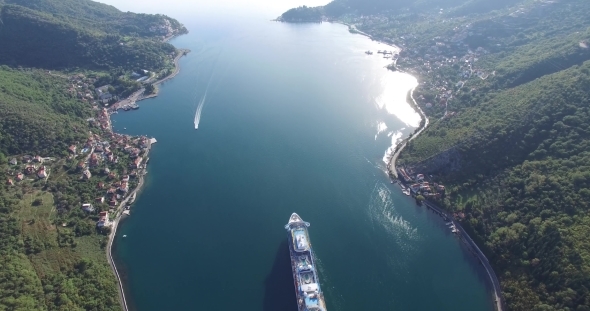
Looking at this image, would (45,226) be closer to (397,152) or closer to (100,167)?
(100,167)

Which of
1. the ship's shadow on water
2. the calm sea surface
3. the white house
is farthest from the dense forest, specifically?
the ship's shadow on water

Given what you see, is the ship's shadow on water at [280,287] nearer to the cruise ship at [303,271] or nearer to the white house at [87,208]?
the cruise ship at [303,271]

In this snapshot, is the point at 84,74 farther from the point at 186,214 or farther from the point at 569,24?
the point at 569,24

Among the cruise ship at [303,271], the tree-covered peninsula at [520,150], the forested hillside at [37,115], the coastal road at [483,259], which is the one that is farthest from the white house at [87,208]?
the coastal road at [483,259]

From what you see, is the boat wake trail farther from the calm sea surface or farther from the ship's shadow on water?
the ship's shadow on water

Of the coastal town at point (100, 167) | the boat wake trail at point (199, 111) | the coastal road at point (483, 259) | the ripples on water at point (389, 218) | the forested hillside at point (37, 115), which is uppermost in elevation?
the forested hillside at point (37, 115)

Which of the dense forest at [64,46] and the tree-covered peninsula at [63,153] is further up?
the dense forest at [64,46]

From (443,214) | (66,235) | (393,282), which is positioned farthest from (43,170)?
(443,214)
